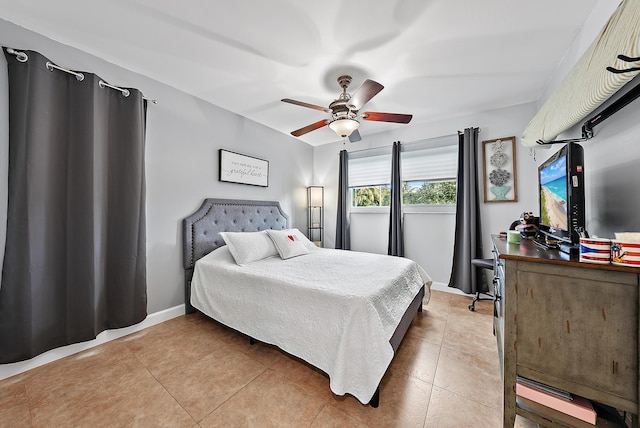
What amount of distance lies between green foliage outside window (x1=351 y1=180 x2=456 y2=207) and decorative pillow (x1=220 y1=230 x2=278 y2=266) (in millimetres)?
2027

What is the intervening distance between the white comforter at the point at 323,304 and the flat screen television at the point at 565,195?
3.53 feet

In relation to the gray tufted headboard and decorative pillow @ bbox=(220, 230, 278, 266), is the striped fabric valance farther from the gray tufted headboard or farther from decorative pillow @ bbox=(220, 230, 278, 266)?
the gray tufted headboard

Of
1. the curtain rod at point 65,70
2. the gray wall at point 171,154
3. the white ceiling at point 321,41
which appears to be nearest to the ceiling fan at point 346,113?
the white ceiling at point 321,41

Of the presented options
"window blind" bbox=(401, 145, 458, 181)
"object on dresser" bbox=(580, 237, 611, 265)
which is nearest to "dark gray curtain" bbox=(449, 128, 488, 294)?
"window blind" bbox=(401, 145, 458, 181)

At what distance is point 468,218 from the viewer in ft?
10.3

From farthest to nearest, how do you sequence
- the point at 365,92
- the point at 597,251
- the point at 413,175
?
the point at 413,175, the point at 365,92, the point at 597,251

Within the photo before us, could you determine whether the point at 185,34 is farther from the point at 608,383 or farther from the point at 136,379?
the point at 608,383

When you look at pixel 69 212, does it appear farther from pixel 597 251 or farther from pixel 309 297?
pixel 597 251

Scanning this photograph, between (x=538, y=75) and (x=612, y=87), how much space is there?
5.51 ft

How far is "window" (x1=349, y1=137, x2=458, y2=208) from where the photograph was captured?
3.44 metres

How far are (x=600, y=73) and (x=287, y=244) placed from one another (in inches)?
105

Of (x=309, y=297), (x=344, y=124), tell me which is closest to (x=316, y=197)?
(x=344, y=124)

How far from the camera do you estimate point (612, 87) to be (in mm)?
1083

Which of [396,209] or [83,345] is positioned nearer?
[83,345]
